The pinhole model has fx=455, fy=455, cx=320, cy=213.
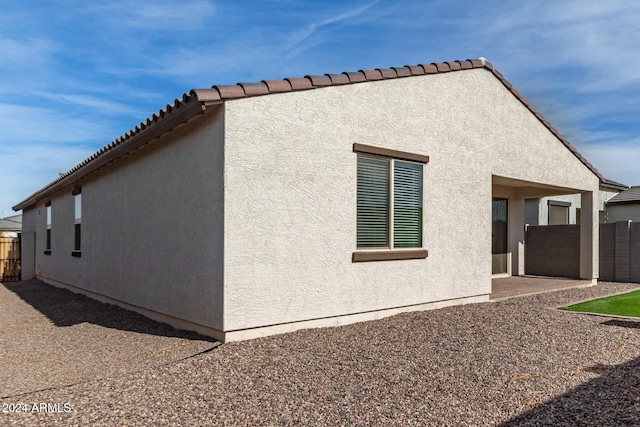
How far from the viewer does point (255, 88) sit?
20.9 feet

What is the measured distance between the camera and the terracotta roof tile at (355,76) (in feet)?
24.8

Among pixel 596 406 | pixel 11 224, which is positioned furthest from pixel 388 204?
pixel 11 224

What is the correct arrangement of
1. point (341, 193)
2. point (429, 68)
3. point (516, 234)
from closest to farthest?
point (341, 193) → point (429, 68) → point (516, 234)

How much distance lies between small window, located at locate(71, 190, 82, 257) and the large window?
892 cm

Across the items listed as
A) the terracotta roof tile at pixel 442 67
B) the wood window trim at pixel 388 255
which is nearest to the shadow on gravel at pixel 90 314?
the wood window trim at pixel 388 255

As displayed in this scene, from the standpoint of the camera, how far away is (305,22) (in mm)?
10391

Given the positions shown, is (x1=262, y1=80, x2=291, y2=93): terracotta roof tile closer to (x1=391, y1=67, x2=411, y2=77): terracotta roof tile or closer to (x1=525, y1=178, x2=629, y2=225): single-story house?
(x1=391, y1=67, x2=411, y2=77): terracotta roof tile

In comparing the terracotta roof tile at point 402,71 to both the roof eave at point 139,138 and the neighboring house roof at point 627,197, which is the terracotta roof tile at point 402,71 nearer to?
the roof eave at point 139,138

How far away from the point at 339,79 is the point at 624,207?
21.9m

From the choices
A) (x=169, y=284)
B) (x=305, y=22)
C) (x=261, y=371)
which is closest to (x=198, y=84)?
(x=169, y=284)

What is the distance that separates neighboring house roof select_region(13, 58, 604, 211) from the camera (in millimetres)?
6148

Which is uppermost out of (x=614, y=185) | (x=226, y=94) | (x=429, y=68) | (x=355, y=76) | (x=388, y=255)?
(x=429, y=68)

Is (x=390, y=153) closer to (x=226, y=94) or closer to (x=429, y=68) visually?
(x=429, y=68)

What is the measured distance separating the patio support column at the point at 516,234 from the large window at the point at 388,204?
846cm
